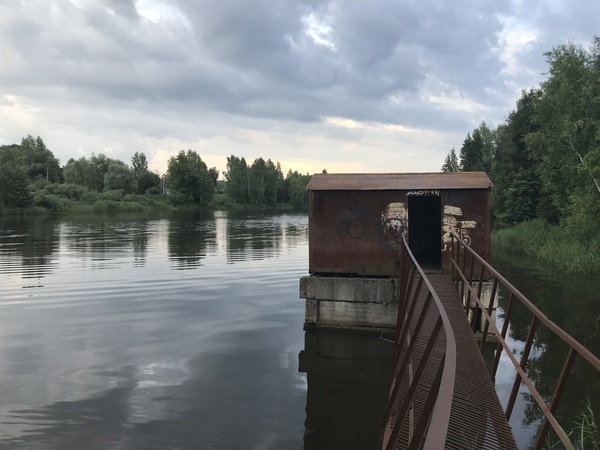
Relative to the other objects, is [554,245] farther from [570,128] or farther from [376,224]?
[376,224]

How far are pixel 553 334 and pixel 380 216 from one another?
19.0 ft

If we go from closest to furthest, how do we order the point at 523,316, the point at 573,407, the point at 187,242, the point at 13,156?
the point at 573,407 → the point at 523,316 → the point at 187,242 → the point at 13,156

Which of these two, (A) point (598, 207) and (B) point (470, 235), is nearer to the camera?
(B) point (470, 235)

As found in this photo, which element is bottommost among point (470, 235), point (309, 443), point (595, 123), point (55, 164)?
point (309, 443)

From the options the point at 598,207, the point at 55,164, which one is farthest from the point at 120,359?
the point at 55,164

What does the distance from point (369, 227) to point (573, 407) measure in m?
5.82

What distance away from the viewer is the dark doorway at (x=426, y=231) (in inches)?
628

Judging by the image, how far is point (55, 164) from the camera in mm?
105500

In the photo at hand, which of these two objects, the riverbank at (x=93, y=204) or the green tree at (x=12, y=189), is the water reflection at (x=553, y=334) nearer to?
the riverbank at (x=93, y=204)

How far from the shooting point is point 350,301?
11727 mm

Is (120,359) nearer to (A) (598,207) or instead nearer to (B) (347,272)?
(B) (347,272)

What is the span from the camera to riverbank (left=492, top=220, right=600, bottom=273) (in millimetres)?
21328

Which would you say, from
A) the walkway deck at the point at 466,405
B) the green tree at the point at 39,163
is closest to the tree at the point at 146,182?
the green tree at the point at 39,163

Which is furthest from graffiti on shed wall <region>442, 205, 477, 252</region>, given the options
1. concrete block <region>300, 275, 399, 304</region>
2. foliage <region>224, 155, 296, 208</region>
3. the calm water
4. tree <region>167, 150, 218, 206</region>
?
foliage <region>224, 155, 296, 208</region>
